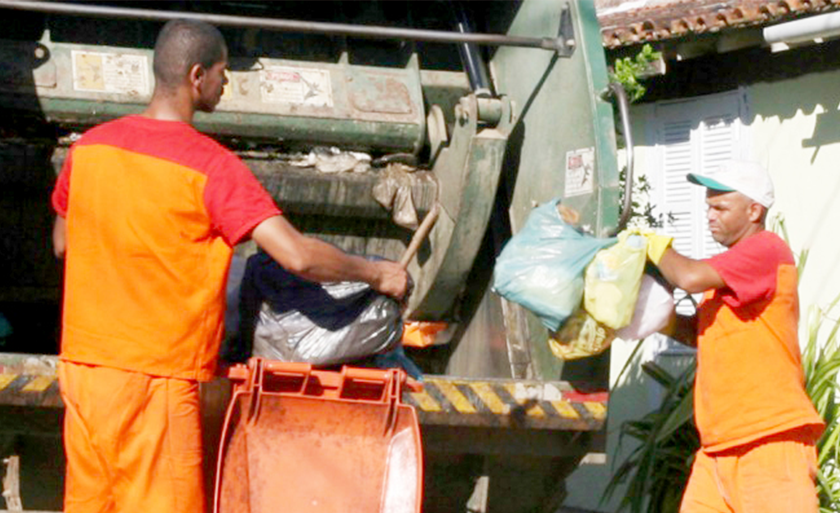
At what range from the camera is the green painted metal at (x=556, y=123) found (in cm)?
439

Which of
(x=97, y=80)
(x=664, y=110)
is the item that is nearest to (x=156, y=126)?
(x=97, y=80)

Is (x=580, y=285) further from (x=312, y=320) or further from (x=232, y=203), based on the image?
(x=232, y=203)

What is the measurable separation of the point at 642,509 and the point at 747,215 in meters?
2.17

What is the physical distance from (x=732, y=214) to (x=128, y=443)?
1.73 m

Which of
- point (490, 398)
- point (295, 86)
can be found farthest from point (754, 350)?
point (295, 86)

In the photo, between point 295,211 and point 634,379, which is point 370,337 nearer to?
point 295,211

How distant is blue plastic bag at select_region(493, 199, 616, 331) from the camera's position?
398cm

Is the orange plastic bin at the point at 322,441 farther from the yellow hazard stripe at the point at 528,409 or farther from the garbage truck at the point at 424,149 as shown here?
the yellow hazard stripe at the point at 528,409

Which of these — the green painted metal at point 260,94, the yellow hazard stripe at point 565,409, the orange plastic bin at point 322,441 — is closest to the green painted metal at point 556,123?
the yellow hazard stripe at point 565,409

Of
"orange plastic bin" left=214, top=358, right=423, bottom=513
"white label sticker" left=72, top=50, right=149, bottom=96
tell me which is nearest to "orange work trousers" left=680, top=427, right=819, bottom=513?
"orange plastic bin" left=214, top=358, right=423, bottom=513

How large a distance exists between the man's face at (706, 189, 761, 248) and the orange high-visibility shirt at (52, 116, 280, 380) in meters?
1.33

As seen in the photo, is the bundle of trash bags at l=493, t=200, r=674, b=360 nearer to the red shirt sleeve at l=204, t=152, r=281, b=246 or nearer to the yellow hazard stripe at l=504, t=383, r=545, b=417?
the yellow hazard stripe at l=504, t=383, r=545, b=417

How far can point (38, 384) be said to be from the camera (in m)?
3.85

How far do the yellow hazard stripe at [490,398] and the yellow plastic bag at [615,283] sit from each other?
1.24 ft
